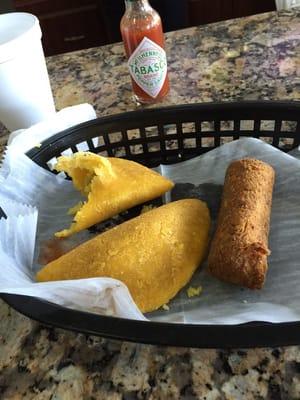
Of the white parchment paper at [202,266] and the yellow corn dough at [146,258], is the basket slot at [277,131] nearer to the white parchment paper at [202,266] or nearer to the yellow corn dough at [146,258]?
the white parchment paper at [202,266]

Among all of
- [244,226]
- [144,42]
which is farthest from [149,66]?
[244,226]

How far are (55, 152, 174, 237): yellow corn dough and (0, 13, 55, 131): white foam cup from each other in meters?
0.16

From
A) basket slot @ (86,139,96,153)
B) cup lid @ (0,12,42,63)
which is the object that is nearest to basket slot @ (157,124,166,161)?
basket slot @ (86,139,96,153)

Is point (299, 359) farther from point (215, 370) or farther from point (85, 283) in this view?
point (85, 283)

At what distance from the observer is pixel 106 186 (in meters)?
0.61

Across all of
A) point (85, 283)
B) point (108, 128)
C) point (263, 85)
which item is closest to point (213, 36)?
point (263, 85)

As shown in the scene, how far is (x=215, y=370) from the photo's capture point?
39cm

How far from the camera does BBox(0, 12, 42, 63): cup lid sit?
2.09 feet

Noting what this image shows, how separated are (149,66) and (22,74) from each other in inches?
8.0

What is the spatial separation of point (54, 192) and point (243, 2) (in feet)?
4.86

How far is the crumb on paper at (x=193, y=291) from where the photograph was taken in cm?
51

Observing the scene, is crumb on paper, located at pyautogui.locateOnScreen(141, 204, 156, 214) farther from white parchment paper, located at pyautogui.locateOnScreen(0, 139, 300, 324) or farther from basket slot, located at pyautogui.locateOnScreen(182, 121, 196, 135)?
basket slot, located at pyautogui.locateOnScreen(182, 121, 196, 135)

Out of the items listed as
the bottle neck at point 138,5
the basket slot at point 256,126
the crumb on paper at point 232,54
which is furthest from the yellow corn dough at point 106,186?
the crumb on paper at point 232,54

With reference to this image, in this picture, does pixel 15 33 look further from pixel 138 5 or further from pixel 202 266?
pixel 202 266
